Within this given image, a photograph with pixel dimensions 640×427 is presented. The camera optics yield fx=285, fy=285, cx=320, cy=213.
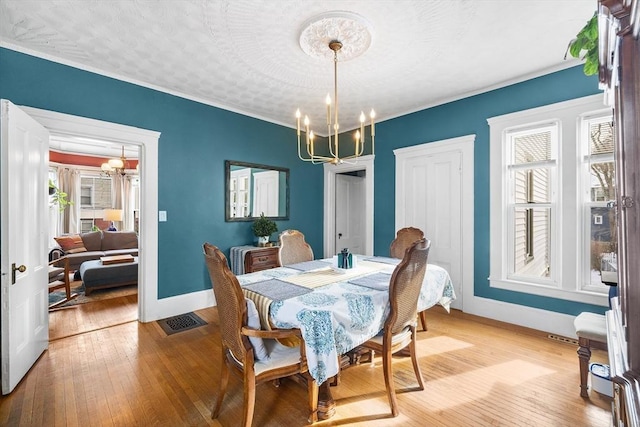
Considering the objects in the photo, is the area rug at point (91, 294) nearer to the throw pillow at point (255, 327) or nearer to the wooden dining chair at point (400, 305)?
the throw pillow at point (255, 327)

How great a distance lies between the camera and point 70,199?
699cm

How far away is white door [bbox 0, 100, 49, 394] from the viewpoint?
198 centimetres

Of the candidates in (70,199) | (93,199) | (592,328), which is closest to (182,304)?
(592,328)

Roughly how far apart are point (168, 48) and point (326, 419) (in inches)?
125

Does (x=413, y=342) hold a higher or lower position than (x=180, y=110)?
lower

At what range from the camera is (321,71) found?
9.70 feet

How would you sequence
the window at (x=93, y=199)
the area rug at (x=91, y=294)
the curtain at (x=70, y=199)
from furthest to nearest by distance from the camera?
the window at (x=93, y=199), the curtain at (x=70, y=199), the area rug at (x=91, y=294)

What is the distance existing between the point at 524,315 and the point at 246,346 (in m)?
3.12

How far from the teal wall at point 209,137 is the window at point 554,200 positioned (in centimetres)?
13

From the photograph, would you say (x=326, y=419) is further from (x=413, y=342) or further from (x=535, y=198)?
(x=535, y=198)

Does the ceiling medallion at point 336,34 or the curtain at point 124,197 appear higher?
the ceiling medallion at point 336,34

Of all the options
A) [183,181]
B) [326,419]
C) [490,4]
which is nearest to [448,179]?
[490,4]

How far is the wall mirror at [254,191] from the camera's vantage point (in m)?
4.07

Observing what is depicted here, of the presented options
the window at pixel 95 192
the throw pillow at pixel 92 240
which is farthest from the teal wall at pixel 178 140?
the window at pixel 95 192
